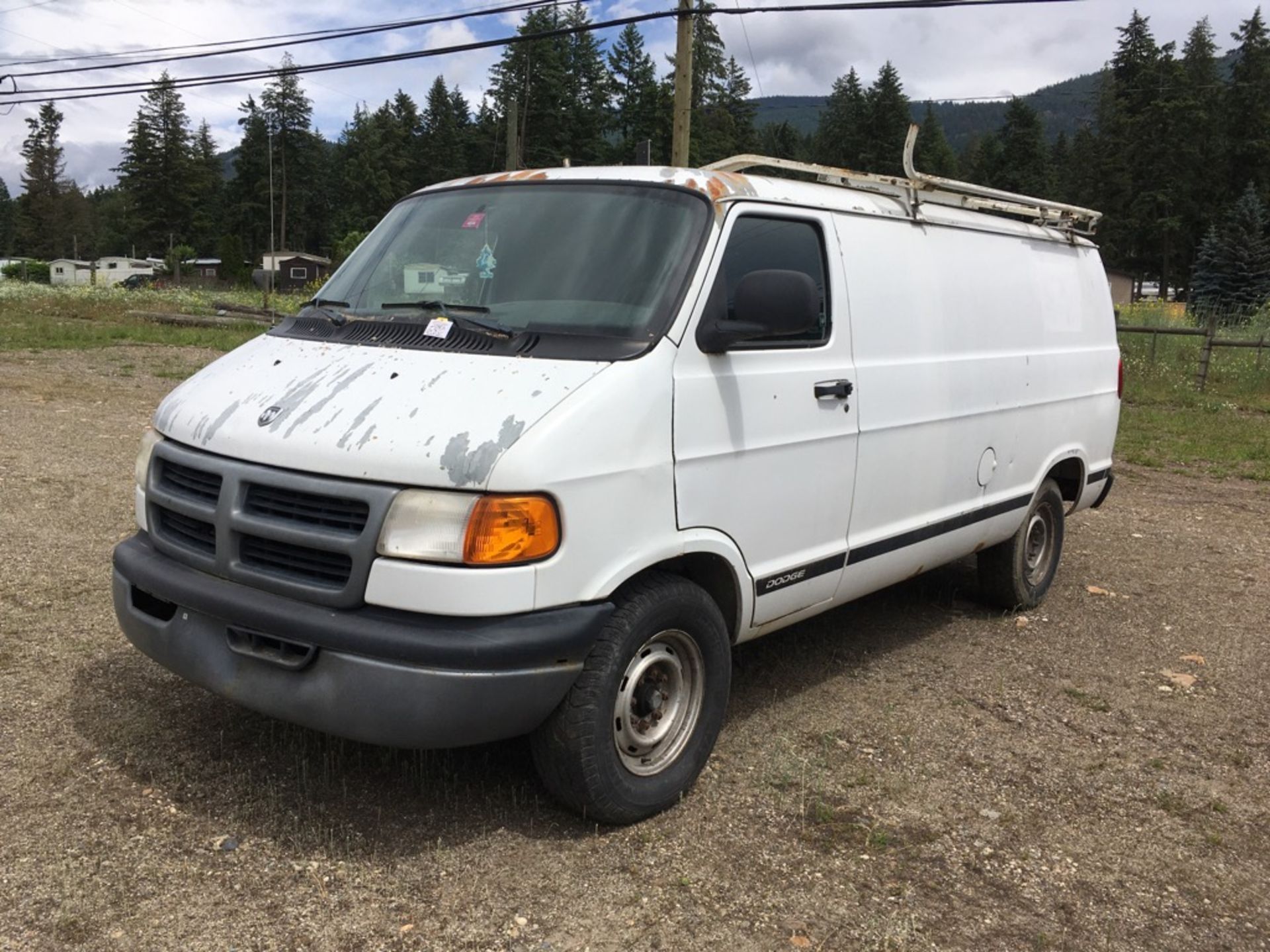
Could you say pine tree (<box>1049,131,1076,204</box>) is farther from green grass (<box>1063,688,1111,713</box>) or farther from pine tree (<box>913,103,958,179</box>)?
green grass (<box>1063,688,1111,713</box>)

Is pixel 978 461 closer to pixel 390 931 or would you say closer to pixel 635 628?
pixel 635 628

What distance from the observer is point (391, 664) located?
10.3ft

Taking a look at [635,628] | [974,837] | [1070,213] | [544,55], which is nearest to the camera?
[635,628]

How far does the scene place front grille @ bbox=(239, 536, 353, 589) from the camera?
326 cm

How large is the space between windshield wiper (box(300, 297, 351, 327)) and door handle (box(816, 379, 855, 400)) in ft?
6.04

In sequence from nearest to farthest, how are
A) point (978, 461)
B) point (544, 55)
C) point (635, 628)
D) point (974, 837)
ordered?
point (635, 628) → point (974, 837) → point (978, 461) → point (544, 55)

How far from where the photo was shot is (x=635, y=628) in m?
3.49

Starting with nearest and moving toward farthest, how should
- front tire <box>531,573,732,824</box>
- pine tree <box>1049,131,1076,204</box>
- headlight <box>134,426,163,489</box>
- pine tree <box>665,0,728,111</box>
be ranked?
1. front tire <box>531,573,732,824</box>
2. headlight <box>134,426,163,489</box>
3. pine tree <box>665,0,728,111</box>
4. pine tree <box>1049,131,1076,204</box>

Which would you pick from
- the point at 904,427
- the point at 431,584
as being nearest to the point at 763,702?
the point at 904,427

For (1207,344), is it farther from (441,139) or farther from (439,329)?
(441,139)

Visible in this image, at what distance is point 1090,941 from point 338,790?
245 cm

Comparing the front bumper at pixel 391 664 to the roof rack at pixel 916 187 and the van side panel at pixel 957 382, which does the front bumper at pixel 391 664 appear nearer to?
the van side panel at pixel 957 382

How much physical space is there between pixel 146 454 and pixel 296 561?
1.04 m

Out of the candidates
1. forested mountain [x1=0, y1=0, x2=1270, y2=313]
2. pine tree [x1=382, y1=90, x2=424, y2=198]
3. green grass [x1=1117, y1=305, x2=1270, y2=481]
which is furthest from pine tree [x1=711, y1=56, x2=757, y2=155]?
green grass [x1=1117, y1=305, x2=1270, y2=481]
